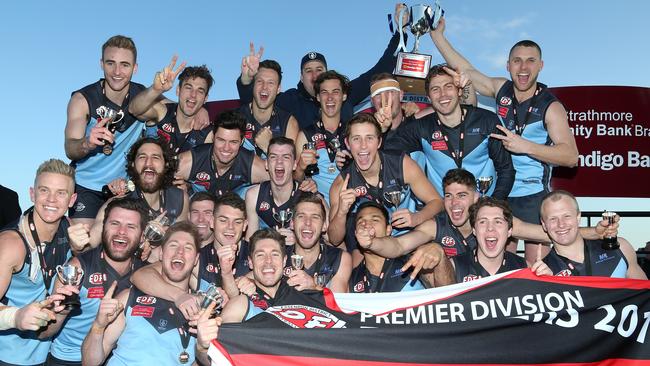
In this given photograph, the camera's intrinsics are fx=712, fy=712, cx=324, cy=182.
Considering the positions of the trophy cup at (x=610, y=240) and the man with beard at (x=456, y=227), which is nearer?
the trophy cup at (x=610, y=240)

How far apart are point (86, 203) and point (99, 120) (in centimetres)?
103

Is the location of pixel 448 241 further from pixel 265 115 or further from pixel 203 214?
pixel 265 115

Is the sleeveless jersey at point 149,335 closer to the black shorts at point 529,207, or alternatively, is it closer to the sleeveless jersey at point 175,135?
the sleeveless jersey at point 175,135

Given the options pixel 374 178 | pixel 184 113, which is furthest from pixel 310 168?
pixel 184 113

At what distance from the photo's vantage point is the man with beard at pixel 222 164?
27.6 feet

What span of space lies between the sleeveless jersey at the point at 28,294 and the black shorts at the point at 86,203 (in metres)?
1.70

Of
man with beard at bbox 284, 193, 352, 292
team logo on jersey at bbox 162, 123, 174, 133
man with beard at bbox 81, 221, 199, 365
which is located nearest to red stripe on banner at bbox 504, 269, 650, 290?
man with beard at bbox 284, 193, 352, 292

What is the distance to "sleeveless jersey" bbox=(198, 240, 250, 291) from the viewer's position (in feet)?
23.4

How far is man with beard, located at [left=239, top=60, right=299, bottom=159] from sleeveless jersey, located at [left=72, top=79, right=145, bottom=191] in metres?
1.44

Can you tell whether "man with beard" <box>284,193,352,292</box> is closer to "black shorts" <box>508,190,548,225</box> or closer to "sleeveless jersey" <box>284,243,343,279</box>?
"sleeveless jersey" <box>284,243,343,279</box>

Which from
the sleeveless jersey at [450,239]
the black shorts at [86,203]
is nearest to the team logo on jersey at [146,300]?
the black shorts at [86,203]

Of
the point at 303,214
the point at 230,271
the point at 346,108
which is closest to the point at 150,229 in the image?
the point at 230,271

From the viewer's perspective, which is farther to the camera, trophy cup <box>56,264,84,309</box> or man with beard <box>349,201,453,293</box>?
man with beard <box>349,201,453,293</box>

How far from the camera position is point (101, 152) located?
27.8ft
